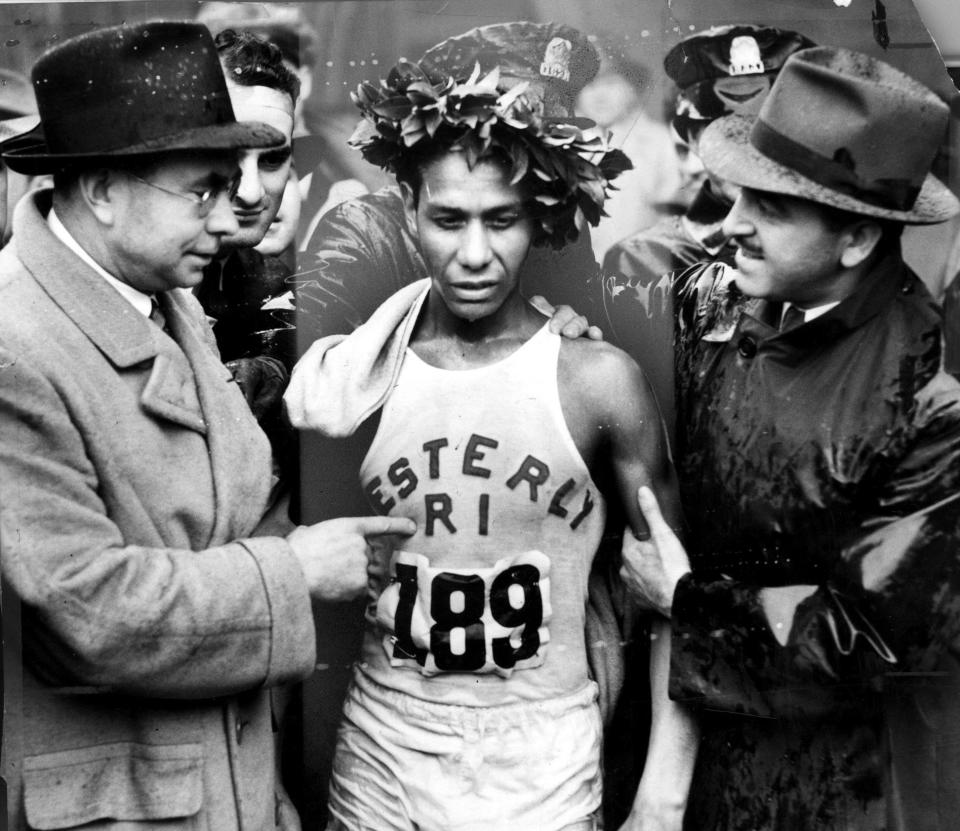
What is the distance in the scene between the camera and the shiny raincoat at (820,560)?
10.5 feet

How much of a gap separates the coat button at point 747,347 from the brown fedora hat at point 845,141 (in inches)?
16.3

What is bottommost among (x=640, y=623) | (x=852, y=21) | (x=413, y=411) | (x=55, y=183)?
(x=640, y=623)

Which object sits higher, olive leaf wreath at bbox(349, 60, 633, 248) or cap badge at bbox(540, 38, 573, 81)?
cap badge at bbox(540, 38, 573, 81)

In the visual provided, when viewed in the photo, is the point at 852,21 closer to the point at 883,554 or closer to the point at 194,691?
the point at 883,554

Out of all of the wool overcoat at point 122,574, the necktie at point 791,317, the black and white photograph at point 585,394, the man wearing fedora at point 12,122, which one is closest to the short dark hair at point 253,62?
the black and white photograph at point 585,394

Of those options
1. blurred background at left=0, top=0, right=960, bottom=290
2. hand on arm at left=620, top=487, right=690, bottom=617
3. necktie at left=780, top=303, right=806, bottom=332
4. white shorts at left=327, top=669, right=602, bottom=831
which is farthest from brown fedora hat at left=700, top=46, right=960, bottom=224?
white shorts at left=327, top=669, right=602, bottom=831

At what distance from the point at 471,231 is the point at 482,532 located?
82cm

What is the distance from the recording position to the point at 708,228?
3385 millimetres

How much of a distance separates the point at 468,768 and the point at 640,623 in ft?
2.05

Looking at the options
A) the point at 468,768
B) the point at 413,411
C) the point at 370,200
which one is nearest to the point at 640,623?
the point at 468,768

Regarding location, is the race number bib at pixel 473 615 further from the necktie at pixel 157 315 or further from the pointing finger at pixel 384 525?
the necktie at pixel 157 315

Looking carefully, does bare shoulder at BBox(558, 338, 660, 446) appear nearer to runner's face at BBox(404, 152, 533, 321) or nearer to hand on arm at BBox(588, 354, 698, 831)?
hand on arm at BBox(588, 354, 698, 831)

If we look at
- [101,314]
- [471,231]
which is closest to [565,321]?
[471,231]

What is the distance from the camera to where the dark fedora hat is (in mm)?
2889
